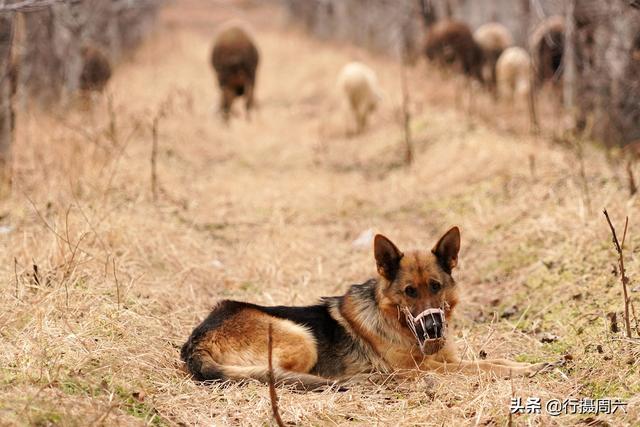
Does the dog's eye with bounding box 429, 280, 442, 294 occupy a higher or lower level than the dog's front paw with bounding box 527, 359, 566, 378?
higher

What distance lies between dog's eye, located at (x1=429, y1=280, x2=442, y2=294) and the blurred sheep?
39.4 feet

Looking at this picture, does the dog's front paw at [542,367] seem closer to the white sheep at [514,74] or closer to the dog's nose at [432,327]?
the dog's nose at [432,327]

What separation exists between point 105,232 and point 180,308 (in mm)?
1194

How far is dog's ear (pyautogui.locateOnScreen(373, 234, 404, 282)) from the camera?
4680 millimetres

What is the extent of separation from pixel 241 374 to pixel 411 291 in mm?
1166

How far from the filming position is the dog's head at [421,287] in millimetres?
4484

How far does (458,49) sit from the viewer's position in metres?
15.4

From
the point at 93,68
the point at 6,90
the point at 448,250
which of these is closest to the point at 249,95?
the point at 93,68

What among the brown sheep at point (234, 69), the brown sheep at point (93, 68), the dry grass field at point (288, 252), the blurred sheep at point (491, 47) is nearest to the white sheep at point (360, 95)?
the dry grass field at point (288, 252)

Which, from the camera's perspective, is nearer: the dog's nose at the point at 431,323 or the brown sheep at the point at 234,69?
the dog's nose at the point at 431,323

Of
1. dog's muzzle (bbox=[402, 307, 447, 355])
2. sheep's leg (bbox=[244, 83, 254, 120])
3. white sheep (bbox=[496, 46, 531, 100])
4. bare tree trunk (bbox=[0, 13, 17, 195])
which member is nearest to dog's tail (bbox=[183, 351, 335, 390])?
dog's muzzle (bbox=[402, 307, 447, 355])

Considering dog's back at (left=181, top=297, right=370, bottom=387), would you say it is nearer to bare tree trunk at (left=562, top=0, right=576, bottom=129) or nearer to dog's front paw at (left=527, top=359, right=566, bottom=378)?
dog's front paw at (left=527, top=359, right=566, bottom=378)

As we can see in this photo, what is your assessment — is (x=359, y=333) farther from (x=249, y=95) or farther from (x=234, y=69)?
(x=234, y=69)

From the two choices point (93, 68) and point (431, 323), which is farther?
point (93, 68)
